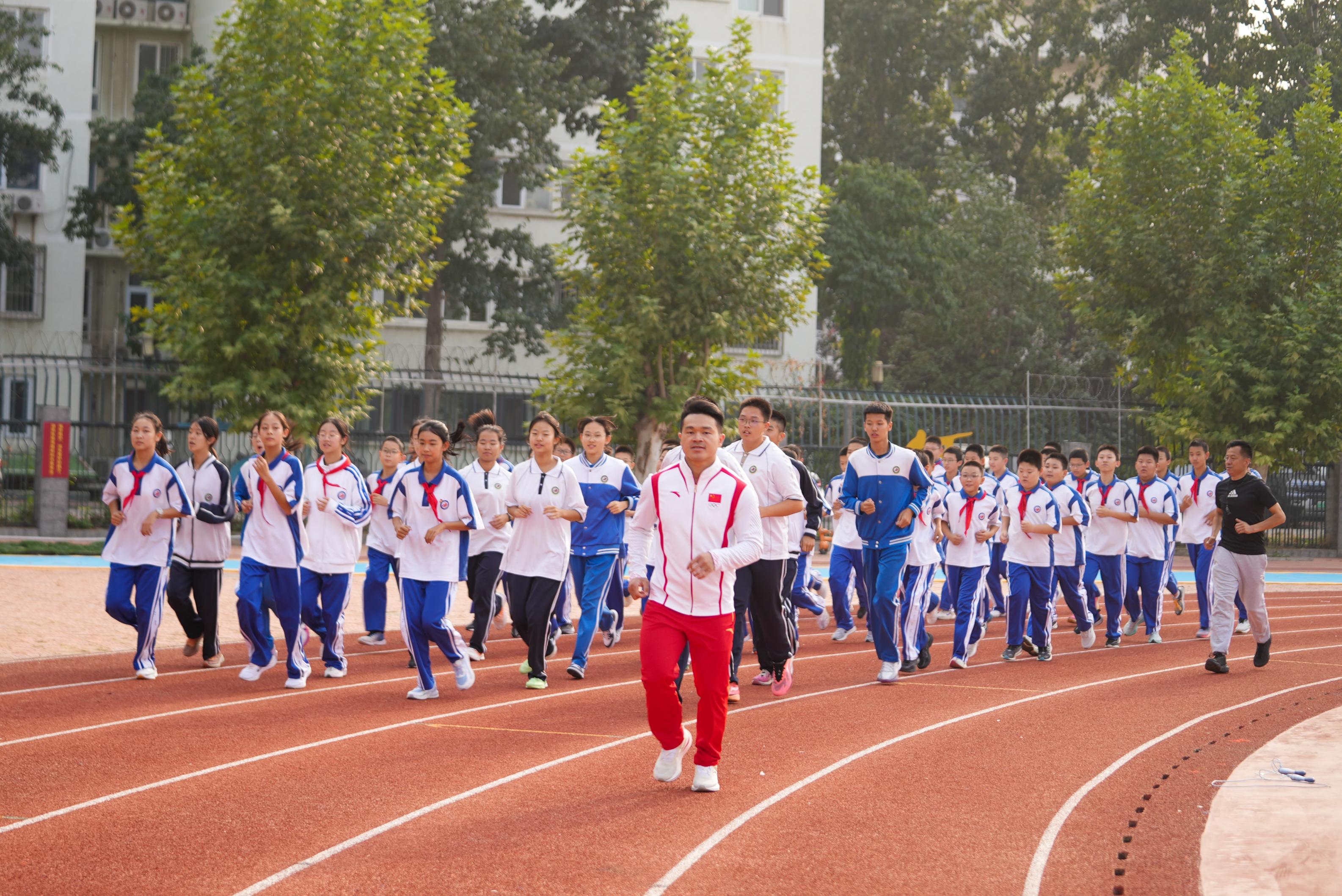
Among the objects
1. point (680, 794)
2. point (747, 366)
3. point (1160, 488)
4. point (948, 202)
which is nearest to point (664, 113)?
point (747, 366)

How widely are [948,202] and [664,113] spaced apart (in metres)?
24.9

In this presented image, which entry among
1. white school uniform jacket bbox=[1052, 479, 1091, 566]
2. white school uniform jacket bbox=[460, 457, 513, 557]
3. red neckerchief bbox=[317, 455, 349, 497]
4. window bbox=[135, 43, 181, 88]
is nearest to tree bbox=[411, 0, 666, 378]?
window bbox=[135, 43, 181, 88]

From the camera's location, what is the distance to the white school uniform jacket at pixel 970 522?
13.5m

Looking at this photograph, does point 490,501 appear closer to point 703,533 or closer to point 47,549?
point 703,533

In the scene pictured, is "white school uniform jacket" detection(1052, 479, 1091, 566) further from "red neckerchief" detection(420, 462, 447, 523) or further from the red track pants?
the red track pants

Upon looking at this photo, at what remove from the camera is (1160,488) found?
15.7m

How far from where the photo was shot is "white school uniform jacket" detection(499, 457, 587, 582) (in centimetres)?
1097

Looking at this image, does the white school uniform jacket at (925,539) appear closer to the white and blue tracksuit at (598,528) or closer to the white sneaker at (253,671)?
the white and blue tracksuit at (598,528)

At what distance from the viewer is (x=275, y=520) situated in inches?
436

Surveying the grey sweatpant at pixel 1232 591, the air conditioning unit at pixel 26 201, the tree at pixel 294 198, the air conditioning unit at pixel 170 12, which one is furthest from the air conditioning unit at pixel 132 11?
the grey sweatpant at pixel 1232 591

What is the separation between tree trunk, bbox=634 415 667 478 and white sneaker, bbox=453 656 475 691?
13.6m

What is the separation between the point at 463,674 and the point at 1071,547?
6337 millimetres

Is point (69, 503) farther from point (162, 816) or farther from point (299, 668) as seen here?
point (162, 816)

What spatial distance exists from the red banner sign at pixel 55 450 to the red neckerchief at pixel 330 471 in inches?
535
